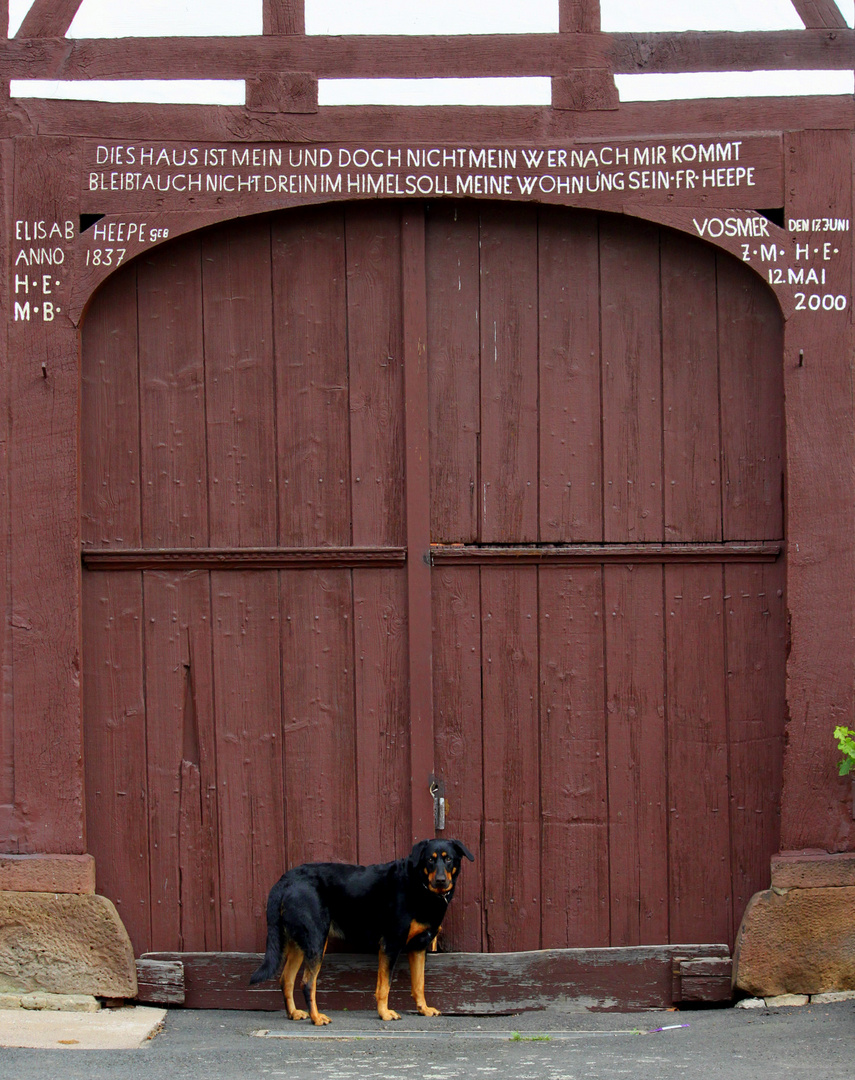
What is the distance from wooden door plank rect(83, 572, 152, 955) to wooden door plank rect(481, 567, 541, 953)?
1.49 m

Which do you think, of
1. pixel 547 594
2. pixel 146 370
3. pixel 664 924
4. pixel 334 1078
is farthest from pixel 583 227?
pixel 334 1078

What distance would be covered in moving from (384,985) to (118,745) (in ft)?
4.95

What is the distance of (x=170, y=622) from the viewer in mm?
5117

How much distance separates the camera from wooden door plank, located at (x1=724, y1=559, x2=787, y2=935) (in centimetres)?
506

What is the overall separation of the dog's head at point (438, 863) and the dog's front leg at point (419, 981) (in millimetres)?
353

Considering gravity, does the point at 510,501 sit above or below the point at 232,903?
above

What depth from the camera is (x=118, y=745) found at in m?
5.09

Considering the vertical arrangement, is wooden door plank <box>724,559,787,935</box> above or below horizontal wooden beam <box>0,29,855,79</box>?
below

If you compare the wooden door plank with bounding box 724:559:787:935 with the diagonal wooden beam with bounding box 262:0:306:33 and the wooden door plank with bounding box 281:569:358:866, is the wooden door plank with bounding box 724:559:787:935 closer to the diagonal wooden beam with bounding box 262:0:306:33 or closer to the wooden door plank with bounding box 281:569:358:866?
the wooden door plank with bounding box 281:569:358:866

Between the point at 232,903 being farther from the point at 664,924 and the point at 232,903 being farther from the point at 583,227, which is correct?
the point at 583,227

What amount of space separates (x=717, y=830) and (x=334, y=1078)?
1964mm

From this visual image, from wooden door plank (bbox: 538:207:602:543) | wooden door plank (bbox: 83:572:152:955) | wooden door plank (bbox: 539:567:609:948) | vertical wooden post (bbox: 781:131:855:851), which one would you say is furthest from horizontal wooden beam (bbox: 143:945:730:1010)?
wooden door plank (bbox: 538:207:602:543)

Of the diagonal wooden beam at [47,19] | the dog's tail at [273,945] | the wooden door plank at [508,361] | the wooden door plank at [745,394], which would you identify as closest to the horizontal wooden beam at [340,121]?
the diagonal wooden beam at [47,19]

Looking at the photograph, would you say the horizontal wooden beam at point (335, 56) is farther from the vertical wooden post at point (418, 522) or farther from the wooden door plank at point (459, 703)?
the wooden door plank at point (459, 703)
